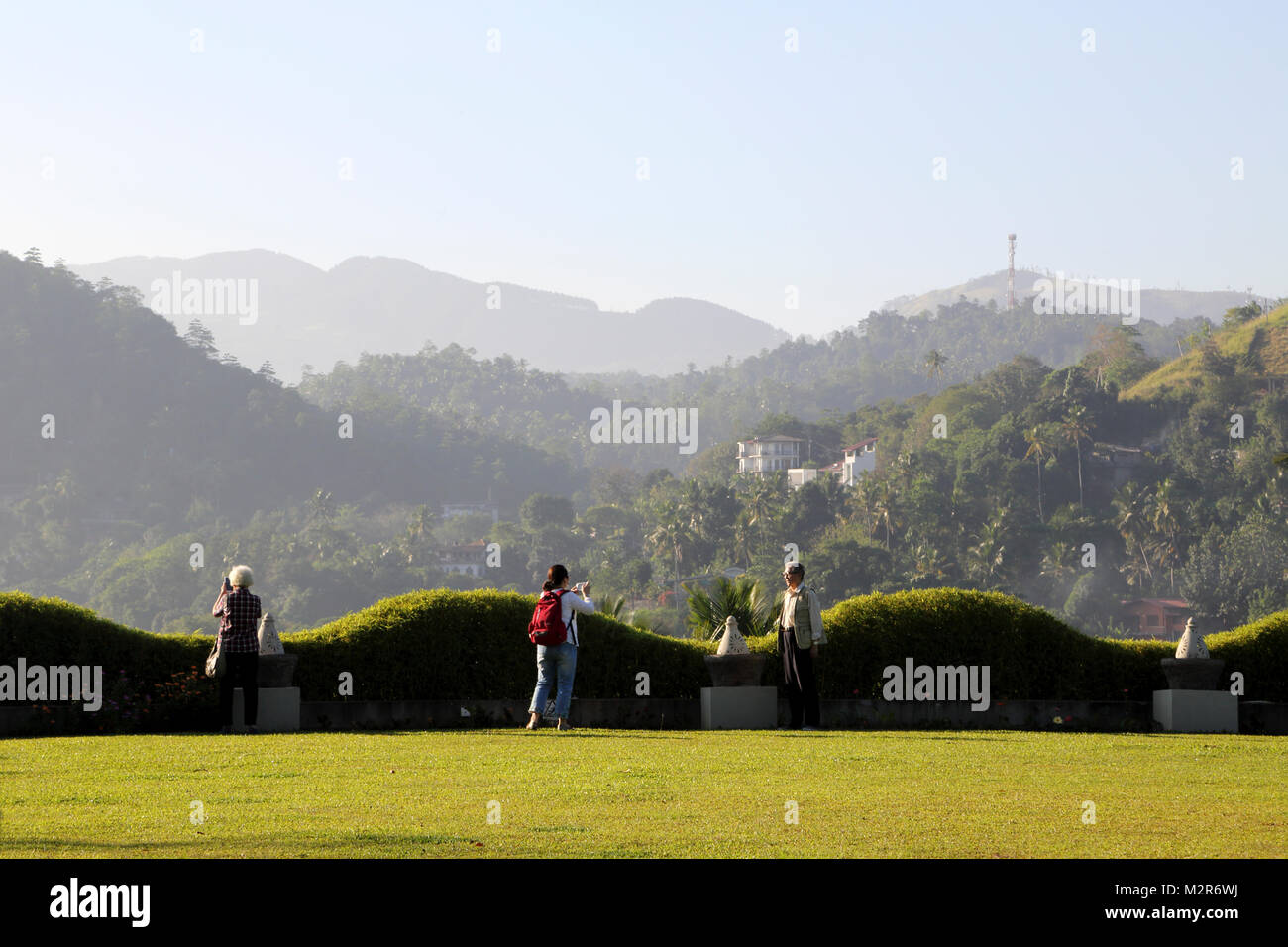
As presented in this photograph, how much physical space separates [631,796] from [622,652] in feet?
24.4

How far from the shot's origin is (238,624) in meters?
13.7

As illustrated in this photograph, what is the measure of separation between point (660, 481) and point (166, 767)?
16289 cm

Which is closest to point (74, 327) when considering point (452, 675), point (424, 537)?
point (424, 537)

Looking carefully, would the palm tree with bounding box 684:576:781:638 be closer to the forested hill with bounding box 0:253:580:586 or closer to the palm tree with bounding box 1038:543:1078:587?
the palm tree with bounding box 1038:543:1078:587

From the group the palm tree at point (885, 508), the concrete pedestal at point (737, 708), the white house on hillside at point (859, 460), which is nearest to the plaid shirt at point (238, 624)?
the concrete pedestal at point (737, 708)

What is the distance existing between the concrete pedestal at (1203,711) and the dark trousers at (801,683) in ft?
14.2

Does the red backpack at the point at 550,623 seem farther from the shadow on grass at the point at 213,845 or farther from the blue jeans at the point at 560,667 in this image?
the shadow on grass at the point at 213,845

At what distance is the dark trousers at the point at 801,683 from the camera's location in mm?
14664

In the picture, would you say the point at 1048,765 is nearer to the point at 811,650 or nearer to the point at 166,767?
the point at 811,650

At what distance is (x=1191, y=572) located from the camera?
117m

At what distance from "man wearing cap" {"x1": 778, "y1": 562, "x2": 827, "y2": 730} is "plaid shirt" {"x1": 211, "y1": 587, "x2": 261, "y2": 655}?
17.0 feet

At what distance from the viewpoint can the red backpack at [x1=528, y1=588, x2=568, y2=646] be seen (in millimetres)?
13695

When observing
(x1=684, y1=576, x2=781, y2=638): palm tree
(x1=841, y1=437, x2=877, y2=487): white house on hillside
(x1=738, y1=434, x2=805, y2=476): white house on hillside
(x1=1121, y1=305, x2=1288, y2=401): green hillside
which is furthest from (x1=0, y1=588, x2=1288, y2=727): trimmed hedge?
(x1=738, y1=434, x2=805, y2=476): white house on hillside

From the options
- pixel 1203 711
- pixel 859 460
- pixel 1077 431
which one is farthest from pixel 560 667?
pixel 859 460
